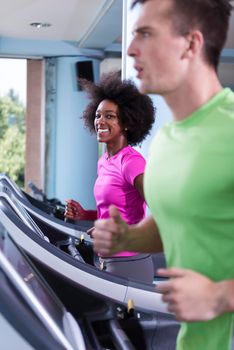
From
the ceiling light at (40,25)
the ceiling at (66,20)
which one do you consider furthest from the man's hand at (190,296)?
the ceiling light at (40,25)

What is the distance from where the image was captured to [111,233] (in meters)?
1.02

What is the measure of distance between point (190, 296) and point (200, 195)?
16 cm

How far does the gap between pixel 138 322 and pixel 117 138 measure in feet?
2.88

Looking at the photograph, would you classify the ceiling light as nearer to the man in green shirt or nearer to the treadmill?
the treadmill

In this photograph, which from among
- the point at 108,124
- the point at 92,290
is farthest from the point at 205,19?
the point at 108,124

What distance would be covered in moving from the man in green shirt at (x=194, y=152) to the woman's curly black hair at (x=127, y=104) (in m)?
1.42

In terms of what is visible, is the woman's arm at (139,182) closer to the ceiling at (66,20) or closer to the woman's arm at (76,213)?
the woman's arm at (76,213)

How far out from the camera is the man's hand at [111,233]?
1014 millimetres

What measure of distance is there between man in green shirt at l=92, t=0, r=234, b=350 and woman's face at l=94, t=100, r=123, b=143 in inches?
51.9

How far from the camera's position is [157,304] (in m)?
1.74

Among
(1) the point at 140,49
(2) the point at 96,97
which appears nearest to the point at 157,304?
(1) the point at 140,49

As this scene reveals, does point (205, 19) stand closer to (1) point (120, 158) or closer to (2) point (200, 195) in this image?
(2) point (200, 195)

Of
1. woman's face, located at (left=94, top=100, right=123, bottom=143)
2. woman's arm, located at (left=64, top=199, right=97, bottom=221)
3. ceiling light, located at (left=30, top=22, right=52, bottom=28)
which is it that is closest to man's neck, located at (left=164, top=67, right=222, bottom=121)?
woman's face, located at (left=94, top=100, right=123, bottom=143)

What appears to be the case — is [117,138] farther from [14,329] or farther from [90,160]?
[90,160]
